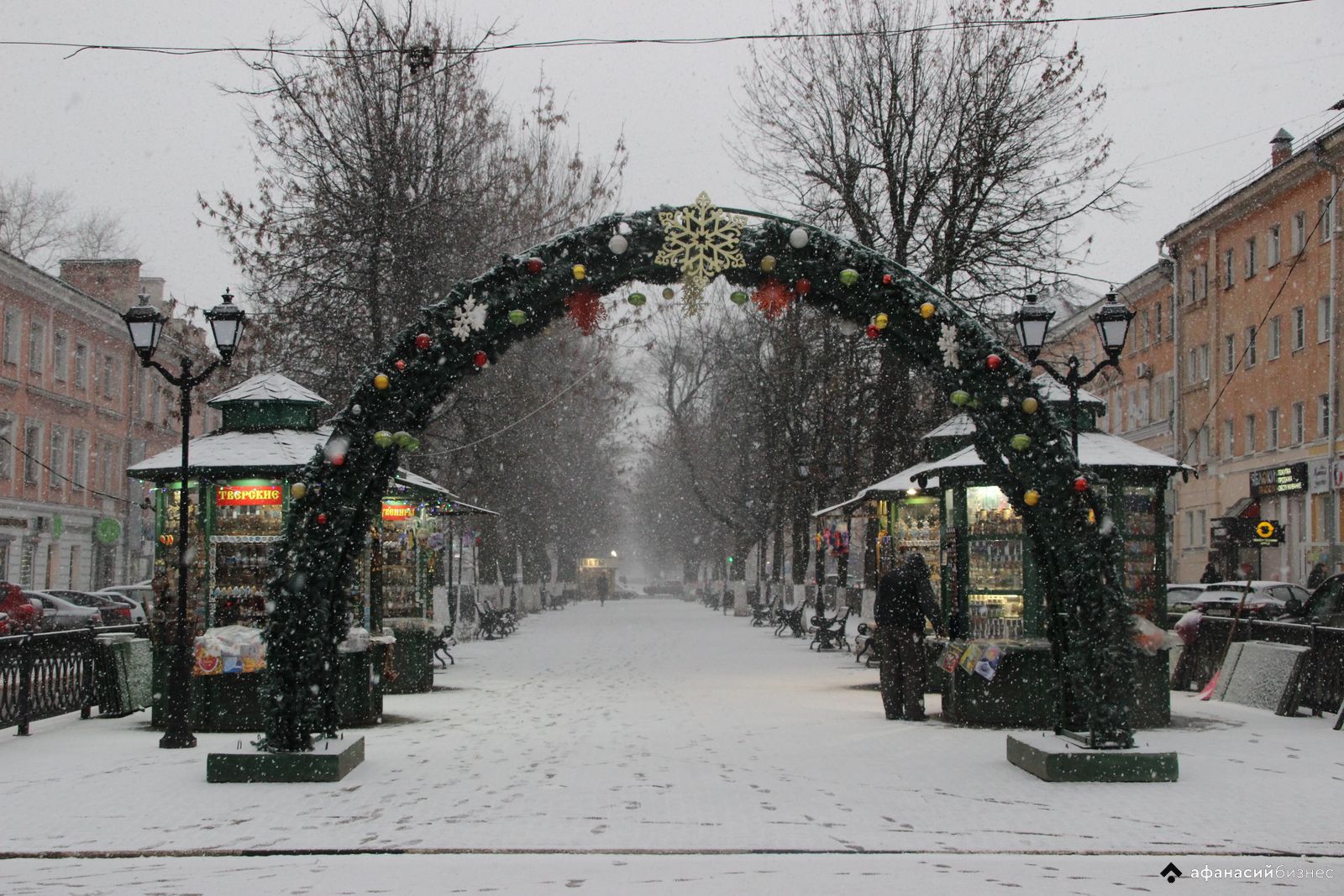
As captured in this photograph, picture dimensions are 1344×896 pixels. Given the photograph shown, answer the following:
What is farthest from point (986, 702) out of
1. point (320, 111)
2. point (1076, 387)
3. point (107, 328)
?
point (107, 328)

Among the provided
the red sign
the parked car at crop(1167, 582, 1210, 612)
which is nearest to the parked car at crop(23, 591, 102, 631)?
the red sign

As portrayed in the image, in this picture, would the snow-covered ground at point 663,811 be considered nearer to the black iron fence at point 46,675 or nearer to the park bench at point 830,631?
the black iron fence at point 46,675

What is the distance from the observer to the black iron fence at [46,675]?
14352mm

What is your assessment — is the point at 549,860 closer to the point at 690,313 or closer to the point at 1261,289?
the point at 690,313

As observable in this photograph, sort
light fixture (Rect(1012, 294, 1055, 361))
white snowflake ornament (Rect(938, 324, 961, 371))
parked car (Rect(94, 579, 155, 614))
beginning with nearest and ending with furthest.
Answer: white snowflake ornament (Rect(938, 324, 961, 371)), light fixture (Rect(1012, 294, 1055, 361)), parked car (Rect(94, 579, 155, 614))

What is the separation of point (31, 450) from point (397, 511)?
30.5m

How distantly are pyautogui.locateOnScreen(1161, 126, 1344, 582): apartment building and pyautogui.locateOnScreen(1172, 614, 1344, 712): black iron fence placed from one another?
16665 millimetres

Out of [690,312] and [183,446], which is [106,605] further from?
[690,312]

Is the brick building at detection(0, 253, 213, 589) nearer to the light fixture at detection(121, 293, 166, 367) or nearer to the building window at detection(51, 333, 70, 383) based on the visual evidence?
the building window at detection(51, 333, 70, 383)

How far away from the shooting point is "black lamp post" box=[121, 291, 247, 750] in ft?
42.9

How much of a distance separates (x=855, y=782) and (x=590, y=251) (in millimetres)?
4808

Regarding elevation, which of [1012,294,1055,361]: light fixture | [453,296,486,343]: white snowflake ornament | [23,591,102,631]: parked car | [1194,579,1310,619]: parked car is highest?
[1012,294,1055,361]: light fixture

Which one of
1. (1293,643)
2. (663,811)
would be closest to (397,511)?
(663,811)

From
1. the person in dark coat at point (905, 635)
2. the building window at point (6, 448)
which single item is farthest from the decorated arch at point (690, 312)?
the building window at point (6, 448)
